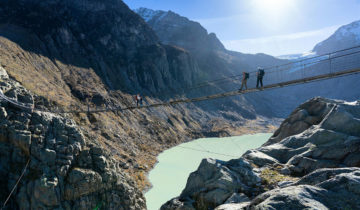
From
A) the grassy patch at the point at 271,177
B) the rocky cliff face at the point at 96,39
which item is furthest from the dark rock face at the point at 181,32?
the grassy patch at the point at 271,177

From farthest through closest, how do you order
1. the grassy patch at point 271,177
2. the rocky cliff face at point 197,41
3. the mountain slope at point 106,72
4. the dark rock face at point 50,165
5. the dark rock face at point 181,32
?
the dark rock face at point 181,32 < the rocky cliff face at point 197,41 < the mountain slope at point 106,72 < the dark rock face at point 50,165 < the grassy patch at point 271,177

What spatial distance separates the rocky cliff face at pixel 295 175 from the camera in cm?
386

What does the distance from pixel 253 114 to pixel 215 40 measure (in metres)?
72.1

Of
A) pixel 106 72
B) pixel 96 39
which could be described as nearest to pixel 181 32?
pixel 96 39

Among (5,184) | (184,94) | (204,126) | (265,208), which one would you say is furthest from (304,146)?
(184,94)

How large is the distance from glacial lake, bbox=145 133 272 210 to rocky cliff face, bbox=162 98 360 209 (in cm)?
1881

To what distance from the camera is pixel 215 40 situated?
161750 millimetres

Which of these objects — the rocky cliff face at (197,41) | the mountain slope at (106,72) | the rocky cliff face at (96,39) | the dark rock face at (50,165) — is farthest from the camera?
the rocky cliff face at (197,41)

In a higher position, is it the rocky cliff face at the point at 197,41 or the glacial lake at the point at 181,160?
the rocky cliff face at the point at 197,41

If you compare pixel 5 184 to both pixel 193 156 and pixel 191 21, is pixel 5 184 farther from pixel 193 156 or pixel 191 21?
pixel 191 21

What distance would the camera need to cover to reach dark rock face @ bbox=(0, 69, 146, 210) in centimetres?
1594

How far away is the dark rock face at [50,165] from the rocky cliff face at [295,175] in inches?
458

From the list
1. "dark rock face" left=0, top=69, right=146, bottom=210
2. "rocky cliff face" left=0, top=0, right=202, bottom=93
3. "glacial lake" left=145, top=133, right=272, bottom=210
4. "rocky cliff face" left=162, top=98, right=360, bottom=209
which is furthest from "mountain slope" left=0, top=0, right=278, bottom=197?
"rocky cliff face" left=162, top=98, right=360, bottom=209

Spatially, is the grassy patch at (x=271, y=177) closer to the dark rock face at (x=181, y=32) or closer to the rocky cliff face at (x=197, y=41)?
the rocky cliff face at (x=197, y=41)
